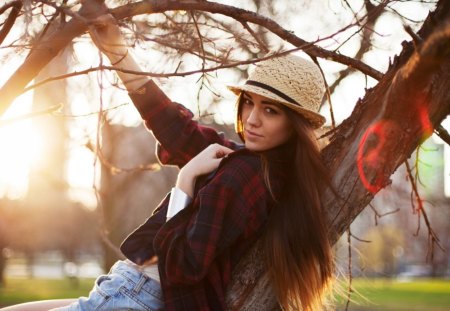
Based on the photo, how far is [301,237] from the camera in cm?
244

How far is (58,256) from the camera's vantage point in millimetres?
46938

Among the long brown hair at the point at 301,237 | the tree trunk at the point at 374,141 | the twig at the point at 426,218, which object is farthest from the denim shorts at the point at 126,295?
the twig at the point at 426,218

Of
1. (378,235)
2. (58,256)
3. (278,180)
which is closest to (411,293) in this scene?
(378,235)

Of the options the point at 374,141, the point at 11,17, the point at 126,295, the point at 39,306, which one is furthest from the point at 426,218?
the point at 11,17

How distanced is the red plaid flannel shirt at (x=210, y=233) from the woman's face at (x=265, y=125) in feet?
0.15

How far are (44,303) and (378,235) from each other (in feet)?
103

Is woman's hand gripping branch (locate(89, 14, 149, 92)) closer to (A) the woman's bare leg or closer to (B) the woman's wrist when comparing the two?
(B) the woman's wrist

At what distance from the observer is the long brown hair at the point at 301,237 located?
2.41 meters

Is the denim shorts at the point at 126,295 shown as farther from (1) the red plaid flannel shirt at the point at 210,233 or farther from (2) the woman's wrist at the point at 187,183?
(2) the woman's wrist at the point at 187,183

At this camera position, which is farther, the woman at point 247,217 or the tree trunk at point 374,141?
the woman at point 247,217

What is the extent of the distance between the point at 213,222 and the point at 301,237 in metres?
0.34

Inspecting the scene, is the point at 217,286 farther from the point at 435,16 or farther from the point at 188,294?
the point at 435,16

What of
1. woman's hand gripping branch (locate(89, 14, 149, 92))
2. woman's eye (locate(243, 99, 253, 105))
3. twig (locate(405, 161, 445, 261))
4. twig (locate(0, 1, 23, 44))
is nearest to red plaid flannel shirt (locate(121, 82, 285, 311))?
woman's eye (locate(243, 99, 253, 105))

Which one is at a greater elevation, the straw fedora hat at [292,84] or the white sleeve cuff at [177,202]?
the straw fedora hat at [292,84]
